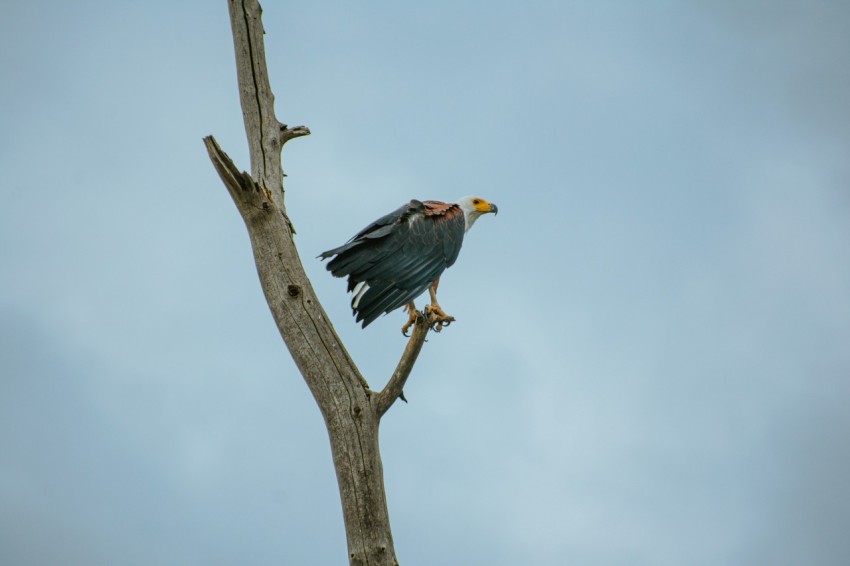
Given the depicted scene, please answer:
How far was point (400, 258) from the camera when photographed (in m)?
7.43

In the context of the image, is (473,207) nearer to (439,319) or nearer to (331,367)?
(439,319)

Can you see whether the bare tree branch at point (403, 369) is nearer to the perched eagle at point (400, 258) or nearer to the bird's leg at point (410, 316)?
the perched eagle at point (400, 258)

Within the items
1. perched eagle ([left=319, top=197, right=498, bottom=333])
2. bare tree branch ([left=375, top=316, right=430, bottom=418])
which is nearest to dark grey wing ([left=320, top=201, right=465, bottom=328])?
perched eagle ([left=319, top=197, right=498, bottom=333])

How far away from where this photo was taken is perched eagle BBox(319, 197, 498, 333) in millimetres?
7059

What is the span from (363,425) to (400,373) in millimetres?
428

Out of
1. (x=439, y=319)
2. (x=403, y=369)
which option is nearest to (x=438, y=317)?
(x=439, y=319)

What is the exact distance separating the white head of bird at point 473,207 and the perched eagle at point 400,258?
787mm

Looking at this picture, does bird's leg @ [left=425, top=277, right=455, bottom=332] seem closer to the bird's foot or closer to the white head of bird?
the bird's foot

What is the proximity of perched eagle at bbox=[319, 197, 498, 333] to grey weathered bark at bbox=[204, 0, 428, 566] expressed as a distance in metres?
0.53

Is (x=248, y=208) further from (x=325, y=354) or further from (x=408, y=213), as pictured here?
(x=408, y=213)

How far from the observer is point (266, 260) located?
663 centimetres

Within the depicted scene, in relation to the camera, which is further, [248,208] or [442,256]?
[442,256]

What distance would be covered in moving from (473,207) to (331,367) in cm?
359

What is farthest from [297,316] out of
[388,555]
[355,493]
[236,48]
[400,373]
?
[236,48]
